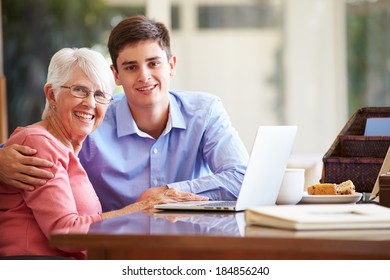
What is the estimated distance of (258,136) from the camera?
6.17 feet

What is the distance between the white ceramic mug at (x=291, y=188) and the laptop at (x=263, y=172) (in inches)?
2.4

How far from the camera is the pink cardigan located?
6.85ft

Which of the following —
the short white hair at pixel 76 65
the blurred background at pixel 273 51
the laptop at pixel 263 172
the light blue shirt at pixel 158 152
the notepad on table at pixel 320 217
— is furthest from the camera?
the blurred background at pixel 273 51

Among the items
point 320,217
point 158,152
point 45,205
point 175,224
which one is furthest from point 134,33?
point 320,217

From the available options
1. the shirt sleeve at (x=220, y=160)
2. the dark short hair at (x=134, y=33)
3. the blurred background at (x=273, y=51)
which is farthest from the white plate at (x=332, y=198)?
the blurred background at (x=273, y=51)

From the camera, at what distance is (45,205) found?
210cm

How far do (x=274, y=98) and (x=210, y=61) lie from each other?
1.93 feet

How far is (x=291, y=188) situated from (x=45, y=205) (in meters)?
0.66

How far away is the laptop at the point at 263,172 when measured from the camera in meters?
1.90

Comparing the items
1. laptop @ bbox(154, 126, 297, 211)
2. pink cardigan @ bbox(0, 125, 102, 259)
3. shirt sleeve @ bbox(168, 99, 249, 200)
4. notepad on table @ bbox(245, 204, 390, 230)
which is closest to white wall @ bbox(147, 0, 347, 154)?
shirt sleeve @ bbox(168, 99, 249, 200)

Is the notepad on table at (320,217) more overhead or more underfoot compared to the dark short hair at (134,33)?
more underfoot

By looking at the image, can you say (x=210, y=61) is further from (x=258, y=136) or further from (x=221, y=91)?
(x=258, y=136)

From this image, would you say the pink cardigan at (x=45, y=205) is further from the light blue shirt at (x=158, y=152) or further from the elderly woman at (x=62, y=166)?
the light blue shirt at (x=158, y=152)

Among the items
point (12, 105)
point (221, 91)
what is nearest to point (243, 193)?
point (221, 91)
